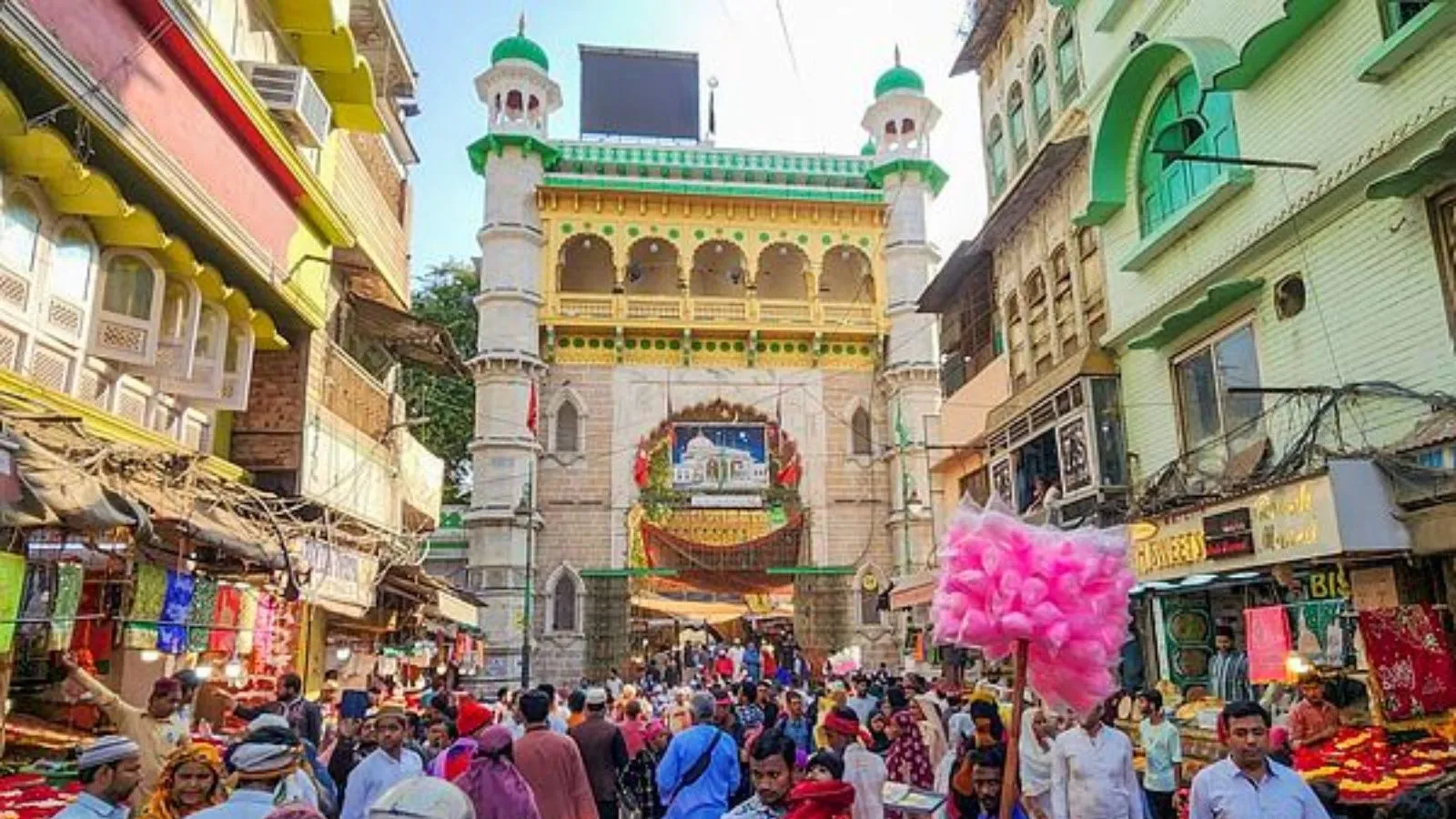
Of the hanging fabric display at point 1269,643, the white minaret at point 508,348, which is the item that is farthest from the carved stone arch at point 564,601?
the hanging fabric display at point 1269,643

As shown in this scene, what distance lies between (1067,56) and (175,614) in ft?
50.8

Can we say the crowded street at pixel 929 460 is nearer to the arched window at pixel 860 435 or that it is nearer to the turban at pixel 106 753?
the turban at pixel 106 753

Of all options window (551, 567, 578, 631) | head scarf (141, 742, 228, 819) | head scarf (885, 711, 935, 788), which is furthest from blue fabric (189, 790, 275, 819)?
window (551, 567, 578, 631)

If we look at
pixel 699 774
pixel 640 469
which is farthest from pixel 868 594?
pixel 699 774

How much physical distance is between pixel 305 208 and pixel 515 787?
11.0m

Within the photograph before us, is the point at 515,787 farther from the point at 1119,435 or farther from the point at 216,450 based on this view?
the point at 1119,435

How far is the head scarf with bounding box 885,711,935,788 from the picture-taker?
25.4 feet

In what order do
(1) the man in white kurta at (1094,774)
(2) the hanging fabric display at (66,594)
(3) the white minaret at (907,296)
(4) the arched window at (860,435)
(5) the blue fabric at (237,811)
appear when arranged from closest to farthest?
(5) the blue fabric at (237,811), (1) the man in white kurta at (1094,774), (2) the hanging fabric display at (66,594), (3) the white minaret at (907,296), (4) the arched window at (860,435)

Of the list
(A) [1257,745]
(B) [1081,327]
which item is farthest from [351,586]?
(B) [1081,327]

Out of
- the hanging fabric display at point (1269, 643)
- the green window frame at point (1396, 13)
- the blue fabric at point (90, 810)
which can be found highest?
the green window frame at point (1396, 13)

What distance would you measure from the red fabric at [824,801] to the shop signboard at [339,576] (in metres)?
8.33

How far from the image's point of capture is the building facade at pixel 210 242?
869cm

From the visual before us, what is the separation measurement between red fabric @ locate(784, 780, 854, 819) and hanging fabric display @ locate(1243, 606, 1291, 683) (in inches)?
311

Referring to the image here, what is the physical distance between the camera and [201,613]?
938cm
